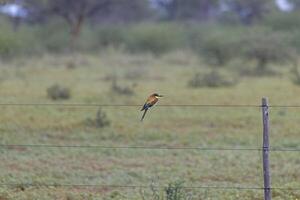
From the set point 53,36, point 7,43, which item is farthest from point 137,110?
point 53,36

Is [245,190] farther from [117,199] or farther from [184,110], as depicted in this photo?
[184,110]

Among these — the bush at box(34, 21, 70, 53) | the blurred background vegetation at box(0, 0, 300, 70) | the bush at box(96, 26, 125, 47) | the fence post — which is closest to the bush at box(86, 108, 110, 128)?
the fence post

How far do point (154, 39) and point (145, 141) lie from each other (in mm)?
23005

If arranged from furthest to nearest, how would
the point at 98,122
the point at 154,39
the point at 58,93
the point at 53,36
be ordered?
the point at 53,36 < the point at 154,39 < the point at 58,93 < the point at 98,122

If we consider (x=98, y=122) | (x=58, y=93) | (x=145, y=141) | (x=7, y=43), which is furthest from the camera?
(x=7, y=43)

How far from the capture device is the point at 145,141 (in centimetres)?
1091

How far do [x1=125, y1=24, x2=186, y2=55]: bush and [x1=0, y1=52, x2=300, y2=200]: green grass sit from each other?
14518 mm

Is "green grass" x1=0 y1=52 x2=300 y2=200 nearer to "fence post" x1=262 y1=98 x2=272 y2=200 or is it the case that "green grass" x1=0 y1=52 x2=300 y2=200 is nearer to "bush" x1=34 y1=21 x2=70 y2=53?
"fence post" x1=262 y1=98 x2=272 y2=200

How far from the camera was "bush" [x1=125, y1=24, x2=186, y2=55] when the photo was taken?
33500 millimetres

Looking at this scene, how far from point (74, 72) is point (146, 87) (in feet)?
20.1

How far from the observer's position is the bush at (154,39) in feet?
110

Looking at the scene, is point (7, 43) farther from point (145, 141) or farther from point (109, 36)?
point (145, 141)

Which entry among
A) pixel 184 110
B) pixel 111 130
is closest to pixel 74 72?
pixel 184 110

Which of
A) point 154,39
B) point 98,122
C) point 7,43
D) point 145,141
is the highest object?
point 154,39
